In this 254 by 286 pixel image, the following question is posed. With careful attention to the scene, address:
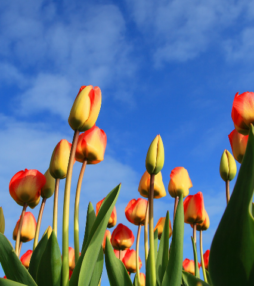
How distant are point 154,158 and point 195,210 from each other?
967 millimetres

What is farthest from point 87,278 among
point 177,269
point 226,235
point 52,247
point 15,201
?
point 15,201

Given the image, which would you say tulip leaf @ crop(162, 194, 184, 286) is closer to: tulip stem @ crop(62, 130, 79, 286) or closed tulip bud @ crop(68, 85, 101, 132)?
tulip stem @ crop(62, 130, 79, 286)

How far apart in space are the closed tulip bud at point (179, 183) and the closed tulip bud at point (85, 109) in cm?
82

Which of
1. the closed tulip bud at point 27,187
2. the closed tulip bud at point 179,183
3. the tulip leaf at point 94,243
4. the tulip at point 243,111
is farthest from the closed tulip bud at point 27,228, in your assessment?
the tulip at point 243,111

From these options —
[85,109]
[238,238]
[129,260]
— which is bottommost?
[238,238]

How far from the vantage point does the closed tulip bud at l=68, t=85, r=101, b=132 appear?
1.30m

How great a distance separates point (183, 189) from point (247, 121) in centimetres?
74

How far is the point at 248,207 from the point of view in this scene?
2.04ft

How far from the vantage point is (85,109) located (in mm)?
1315

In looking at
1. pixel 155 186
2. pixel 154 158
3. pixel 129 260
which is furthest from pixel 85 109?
pixel 129 260

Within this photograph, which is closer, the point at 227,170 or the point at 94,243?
the point at 94,243

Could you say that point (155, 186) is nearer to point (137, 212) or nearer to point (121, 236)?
point (137, 212)

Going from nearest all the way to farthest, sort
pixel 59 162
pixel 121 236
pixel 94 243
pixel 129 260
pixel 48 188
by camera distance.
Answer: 1. pixel 94 243
2. pixel 59 162
3. pixel 48 188
4. pixel 121 236
5. pixel 129 260

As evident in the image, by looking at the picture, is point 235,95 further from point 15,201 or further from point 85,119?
point 15,201
